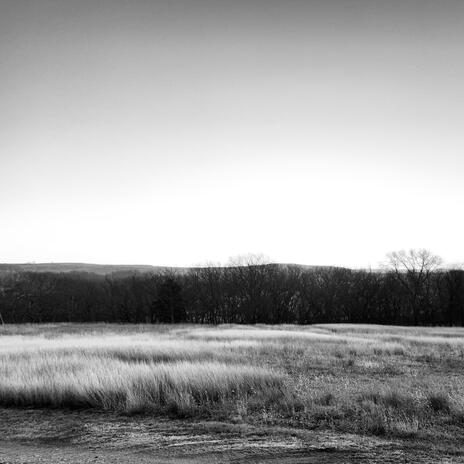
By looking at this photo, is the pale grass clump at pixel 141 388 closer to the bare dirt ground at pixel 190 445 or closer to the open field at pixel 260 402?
the open field at pixel 260 402

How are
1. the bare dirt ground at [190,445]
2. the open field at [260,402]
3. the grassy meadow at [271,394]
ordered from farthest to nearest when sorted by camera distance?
the grassy meadow at [271,394] → the open field at [260,402] → the bare dirt ground at [190,445]

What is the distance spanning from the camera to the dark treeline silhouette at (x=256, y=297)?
70938 mm

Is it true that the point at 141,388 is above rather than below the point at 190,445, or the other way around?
below

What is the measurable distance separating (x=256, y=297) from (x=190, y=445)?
7575 cm

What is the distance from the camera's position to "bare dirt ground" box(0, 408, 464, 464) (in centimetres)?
529

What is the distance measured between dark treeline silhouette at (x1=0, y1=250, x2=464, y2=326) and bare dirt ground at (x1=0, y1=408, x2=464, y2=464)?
65.6 m

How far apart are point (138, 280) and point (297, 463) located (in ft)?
295

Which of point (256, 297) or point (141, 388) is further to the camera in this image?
point (256, 297)

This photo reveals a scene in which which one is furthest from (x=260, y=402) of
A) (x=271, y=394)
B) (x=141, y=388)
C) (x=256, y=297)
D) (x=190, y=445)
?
(x=256, y=297)

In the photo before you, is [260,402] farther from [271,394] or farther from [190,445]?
[190,445]

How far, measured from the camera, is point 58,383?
30.3 feet

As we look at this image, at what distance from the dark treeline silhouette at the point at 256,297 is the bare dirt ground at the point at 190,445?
2583 inches

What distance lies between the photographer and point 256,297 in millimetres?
80750

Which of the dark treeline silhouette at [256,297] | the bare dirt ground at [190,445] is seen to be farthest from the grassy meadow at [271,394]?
the dark treeline silhouette at [256,297]
